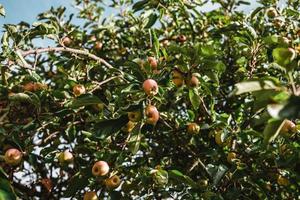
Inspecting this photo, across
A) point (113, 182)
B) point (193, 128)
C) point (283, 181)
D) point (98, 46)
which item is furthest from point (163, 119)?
point (98, 46)

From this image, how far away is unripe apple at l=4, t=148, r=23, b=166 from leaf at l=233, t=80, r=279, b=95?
1.54 meters

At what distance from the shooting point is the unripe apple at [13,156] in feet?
7.56

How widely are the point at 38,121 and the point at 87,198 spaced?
1.77 ft

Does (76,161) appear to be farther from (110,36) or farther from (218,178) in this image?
(110,36)

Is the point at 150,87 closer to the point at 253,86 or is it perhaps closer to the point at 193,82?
the point at 193,82

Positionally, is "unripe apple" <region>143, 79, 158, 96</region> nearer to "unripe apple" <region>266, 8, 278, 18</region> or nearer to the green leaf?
the green leaf

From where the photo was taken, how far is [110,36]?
4.20 m

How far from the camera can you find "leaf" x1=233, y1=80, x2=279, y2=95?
120 cm

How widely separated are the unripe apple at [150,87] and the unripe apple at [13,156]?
886 mm

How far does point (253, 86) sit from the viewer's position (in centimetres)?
121

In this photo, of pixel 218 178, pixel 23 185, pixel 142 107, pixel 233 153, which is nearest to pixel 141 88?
pixel 142 107

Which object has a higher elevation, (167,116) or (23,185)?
(167,116)

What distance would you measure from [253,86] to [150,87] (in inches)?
32.8

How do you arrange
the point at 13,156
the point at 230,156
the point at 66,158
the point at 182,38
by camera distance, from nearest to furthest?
the point at 13,156 → the point at 66,158 → the point at 230,156 → the point at 182,38
